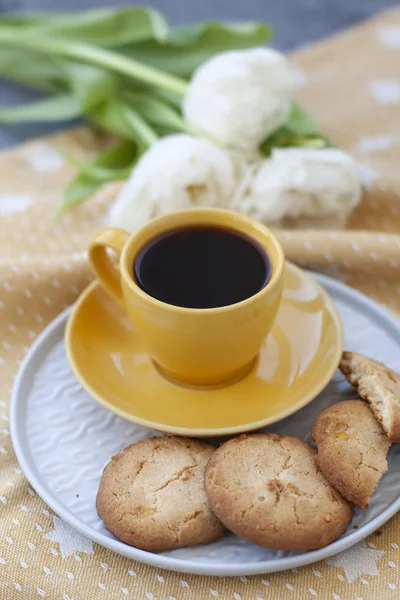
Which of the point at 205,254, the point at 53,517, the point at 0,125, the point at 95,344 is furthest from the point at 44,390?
the point at 0,125

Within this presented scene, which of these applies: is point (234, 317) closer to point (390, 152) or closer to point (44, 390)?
point (44, 390)

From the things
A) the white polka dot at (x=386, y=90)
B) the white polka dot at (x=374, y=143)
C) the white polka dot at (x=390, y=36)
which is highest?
the white polka dot at (x=390, y=36)

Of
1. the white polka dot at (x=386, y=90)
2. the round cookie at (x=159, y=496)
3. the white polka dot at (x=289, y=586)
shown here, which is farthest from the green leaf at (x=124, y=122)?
the white polka dot at (x=289, y=586)

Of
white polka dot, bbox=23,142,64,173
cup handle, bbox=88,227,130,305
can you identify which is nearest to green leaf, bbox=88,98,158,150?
white polka dot, bbox=23,142,64,173

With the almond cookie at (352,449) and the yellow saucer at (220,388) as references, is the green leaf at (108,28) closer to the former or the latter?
the yellow saucer at (220,388)

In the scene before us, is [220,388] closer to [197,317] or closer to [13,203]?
[197,317]

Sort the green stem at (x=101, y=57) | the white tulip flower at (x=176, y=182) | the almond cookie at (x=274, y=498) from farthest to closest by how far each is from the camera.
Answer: the green stem at (x=101, y=57), the white tulip flower at (x=176, y=182), the almond cookie at (x=274, y=498)
